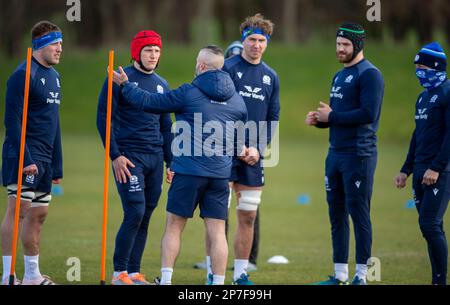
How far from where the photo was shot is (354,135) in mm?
9633

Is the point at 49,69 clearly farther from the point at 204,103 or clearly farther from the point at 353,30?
the point at 353,30

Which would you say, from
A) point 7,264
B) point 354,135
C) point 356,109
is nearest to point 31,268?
point 7,264

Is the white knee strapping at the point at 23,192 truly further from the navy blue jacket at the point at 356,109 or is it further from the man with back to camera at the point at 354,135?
the navy blue jacket at the point at 356,109

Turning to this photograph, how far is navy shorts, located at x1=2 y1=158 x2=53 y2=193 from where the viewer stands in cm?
909

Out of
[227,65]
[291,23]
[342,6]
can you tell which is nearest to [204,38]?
[291,23]

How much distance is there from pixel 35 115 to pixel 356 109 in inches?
129

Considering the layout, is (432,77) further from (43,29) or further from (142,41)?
(43,29)

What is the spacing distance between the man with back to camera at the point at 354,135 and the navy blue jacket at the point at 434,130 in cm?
47

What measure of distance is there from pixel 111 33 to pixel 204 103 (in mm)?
40618

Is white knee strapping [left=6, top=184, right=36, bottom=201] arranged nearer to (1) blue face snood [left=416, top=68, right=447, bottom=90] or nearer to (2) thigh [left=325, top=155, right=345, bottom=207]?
(2) thigh [left=325, top=155, right=345, bottom=207]

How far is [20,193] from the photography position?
8.72m

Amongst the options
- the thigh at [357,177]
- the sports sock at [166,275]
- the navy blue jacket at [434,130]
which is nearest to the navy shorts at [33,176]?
the sports sock at [166,275]

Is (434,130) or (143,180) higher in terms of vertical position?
(434,130)

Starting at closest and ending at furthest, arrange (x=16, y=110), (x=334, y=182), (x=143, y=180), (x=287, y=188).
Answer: (x=16, y=110) < (x=143, y=180) < (x=334, y=182) < (x=287, y=188)
